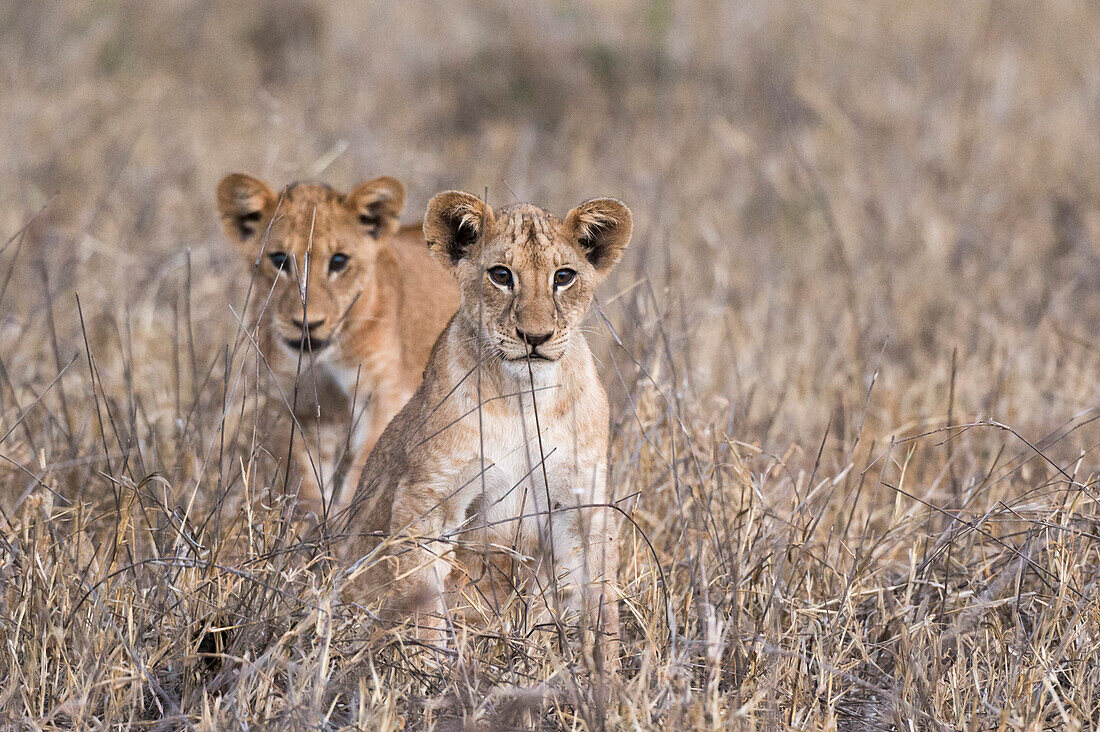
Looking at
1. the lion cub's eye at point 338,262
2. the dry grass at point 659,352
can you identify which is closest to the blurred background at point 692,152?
the dry grass at point 659,352

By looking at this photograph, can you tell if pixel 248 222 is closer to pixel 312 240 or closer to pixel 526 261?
pixel 312 240

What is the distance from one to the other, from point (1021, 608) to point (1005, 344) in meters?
2.13

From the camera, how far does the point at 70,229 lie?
22.5 feet

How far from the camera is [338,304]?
4695 mm

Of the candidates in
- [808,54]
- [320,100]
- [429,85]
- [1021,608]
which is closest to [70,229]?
[320,100]

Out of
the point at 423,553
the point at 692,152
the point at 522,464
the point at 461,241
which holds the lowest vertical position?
the point at 423,553

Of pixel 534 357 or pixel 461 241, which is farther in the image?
pixel 461 241

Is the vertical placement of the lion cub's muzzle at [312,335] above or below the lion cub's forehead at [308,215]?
below

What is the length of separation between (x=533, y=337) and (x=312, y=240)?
5.34 feet

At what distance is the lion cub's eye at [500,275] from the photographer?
3393mm

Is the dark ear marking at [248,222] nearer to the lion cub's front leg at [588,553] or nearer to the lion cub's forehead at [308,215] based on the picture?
the lion cub's forehead at [308,215]

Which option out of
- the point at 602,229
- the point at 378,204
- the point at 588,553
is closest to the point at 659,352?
the point at 378,204

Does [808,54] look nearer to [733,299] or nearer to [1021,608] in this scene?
[733,299]

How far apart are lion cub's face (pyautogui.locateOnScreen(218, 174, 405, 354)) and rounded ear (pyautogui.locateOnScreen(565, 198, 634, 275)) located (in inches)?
50.1
